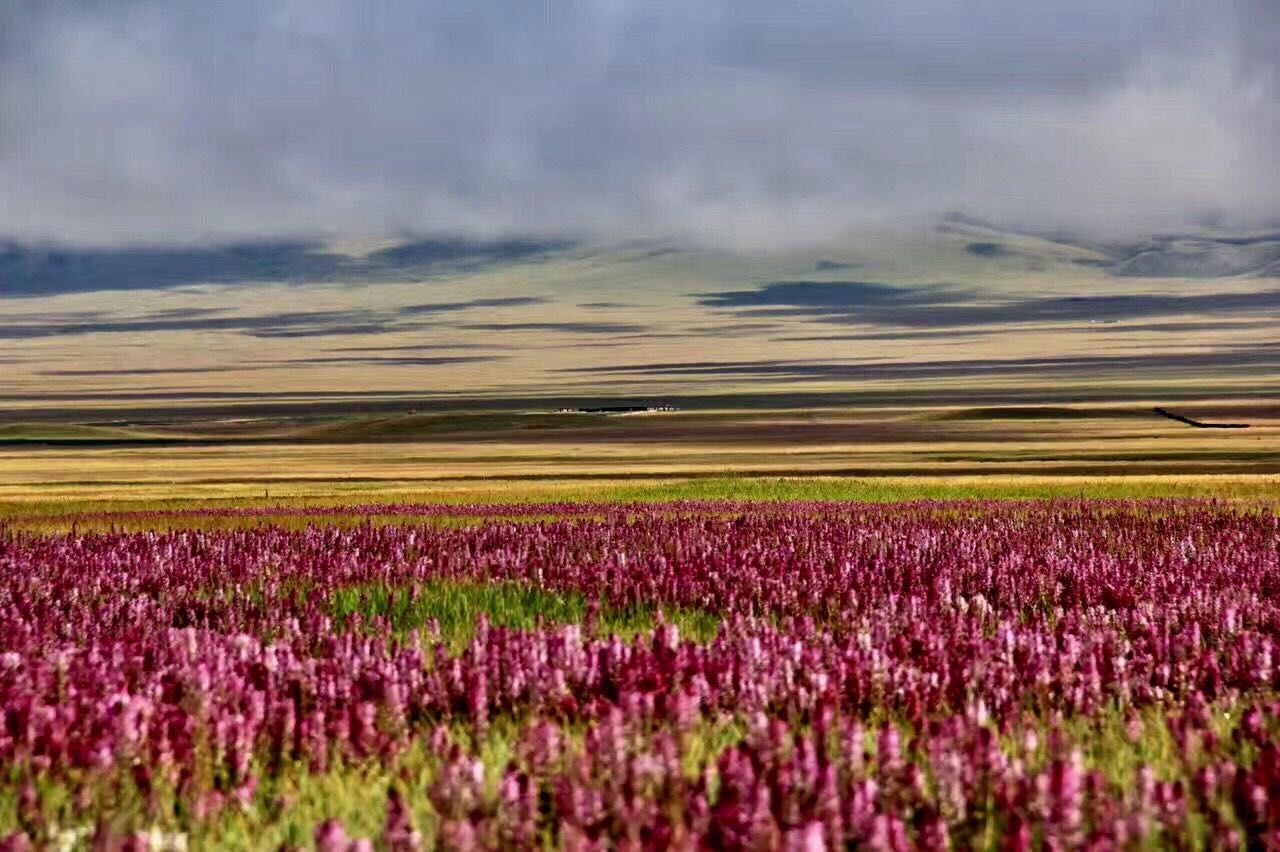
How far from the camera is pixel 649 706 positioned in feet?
19.1

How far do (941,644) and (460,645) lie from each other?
9.13 feet

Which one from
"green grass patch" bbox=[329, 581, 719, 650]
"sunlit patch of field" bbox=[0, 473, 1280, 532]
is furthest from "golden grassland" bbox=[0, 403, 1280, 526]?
"green grass patch" bbox=[329, 581, 719, 650]

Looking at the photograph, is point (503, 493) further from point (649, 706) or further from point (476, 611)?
point (649, 706)

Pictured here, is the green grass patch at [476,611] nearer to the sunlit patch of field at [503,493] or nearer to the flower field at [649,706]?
the flower field at [649,706]

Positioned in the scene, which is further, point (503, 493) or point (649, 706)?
point (503, 493)

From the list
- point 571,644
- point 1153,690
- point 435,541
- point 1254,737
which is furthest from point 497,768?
point 435,541

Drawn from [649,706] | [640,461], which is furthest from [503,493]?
[649,706]

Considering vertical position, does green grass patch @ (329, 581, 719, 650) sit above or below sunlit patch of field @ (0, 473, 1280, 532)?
above

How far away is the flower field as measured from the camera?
4.69m

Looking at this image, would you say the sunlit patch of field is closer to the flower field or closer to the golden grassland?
the golden grassland

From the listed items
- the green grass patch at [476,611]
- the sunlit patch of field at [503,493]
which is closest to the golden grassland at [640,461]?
the sunlit patch of field at [503,493]

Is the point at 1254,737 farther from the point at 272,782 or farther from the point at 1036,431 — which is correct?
the point at 1036,431

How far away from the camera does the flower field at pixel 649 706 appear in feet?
15.4

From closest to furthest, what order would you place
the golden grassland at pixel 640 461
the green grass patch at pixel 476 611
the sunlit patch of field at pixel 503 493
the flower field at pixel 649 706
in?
1. the flower field at pixel 649 706
2. the green grass patch at pixel 476 611
3. the sunlit patch of field at pixel 503 493
4. the golden grassland at pixel 640 461
